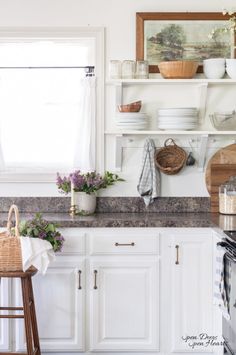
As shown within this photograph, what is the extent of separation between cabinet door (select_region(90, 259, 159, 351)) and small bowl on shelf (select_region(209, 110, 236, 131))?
3.40ft

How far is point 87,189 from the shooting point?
3.59 m

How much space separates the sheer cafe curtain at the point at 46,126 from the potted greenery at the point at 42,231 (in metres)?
0.83

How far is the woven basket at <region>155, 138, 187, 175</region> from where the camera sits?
148 inches

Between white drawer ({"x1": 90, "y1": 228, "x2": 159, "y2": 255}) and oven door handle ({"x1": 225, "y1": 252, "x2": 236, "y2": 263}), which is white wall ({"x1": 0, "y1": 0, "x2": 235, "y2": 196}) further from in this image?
oven door handle ({"x1": 225, "y1": 252, "x2": 236, "y2": 263})

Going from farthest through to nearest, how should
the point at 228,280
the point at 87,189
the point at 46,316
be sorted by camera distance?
the point at 87,189 < the point at 46,316 < the point at 228,280

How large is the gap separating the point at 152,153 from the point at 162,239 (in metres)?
0.70

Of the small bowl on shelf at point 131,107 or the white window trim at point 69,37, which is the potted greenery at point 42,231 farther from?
the small bowl on shelf at point 131,107

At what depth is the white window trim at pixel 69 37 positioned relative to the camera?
12.3ft

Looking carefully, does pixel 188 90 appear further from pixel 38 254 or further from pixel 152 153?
pixel 38 254

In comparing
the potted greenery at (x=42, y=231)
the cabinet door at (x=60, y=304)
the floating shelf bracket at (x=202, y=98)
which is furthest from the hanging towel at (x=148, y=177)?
the potted greenery at (x=42, y=231)

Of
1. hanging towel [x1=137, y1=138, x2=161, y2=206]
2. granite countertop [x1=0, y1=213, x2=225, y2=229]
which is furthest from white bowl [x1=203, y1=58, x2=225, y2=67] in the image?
granite countertop [x1=0, y1=213, x2=225, y2=229]

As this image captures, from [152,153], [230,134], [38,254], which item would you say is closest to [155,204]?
[152,153]

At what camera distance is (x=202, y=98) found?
3.72 meters

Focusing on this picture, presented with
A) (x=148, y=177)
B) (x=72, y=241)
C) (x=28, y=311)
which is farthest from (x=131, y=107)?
(x=28, y=311)
